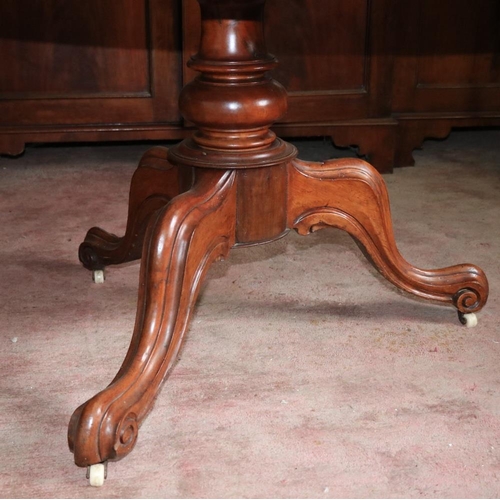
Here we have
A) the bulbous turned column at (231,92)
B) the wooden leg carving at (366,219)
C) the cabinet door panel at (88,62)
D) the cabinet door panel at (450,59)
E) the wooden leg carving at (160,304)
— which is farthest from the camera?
the cabinet door panel at (450,59)

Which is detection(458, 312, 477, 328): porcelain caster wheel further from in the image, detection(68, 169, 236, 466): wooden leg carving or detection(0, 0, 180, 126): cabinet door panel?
detection(0, 0, 180, 126): cabinet door panel

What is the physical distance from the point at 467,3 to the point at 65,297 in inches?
48.6

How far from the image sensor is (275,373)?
102 cm

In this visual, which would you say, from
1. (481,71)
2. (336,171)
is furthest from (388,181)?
(336,171)

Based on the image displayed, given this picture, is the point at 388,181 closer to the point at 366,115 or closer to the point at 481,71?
the point at 366,115

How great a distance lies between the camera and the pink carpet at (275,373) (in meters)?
0.83

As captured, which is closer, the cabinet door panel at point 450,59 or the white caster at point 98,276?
the white caster at point 98,276

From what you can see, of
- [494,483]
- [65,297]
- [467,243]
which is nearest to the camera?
[494,483]

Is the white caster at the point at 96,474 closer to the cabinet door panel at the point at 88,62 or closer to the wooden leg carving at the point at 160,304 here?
the wooden leg carving at the point at 160,304

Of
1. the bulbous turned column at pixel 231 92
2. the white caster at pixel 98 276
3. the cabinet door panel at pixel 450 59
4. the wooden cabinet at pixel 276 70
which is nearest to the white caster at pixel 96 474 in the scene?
the bulbous turned column at pixel 231 92

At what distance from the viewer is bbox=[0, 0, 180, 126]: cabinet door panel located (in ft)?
5.95

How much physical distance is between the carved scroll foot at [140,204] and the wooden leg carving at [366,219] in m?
0.16

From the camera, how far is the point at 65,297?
125cm

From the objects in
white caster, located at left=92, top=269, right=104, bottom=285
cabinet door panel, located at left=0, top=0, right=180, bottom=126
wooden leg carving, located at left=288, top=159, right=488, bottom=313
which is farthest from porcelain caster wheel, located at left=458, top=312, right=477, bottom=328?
cabinet door panel, located at left=0, top=0, right=180, bottom=126
